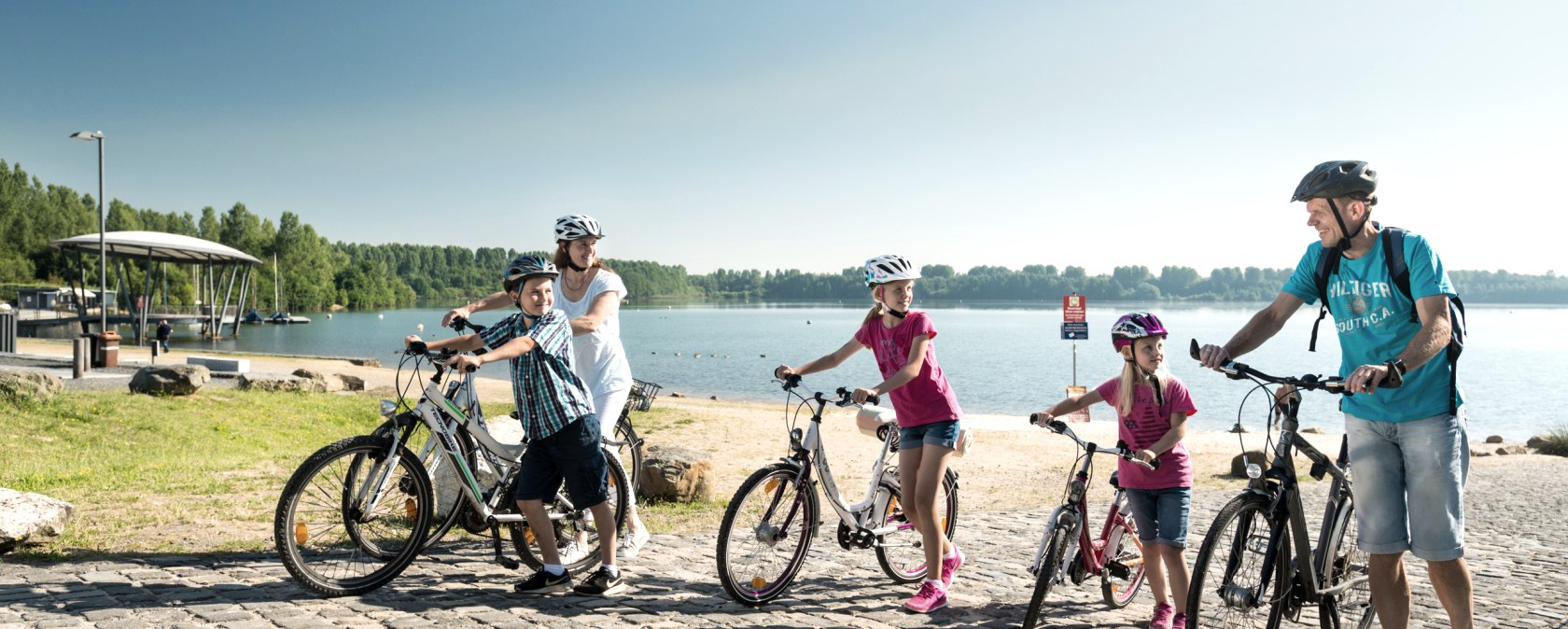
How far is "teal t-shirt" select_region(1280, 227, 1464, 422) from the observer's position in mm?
3559

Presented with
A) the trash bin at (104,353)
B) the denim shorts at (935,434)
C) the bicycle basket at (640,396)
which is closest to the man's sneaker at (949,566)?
the denim shorts at (935,434)

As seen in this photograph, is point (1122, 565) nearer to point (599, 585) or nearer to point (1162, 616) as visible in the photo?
point (1162, 616)

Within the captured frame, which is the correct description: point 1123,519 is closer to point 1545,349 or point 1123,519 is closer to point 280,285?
point 1545,349

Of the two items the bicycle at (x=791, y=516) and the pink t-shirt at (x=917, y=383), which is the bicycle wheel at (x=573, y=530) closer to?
the bicycle at (x=791, y=516)

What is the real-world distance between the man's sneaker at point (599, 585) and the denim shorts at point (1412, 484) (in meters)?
3.59

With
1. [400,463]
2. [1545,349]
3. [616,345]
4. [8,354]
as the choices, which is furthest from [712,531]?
[1545,349]

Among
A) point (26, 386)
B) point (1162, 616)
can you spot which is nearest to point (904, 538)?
point (1162, 616)

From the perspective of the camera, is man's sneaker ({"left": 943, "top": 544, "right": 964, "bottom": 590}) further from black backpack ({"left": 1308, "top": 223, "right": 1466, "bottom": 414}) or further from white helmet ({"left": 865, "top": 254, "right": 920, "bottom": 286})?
black backpack ({"left": 1308, "top": 223, "right": 1466, "bottom": 414})

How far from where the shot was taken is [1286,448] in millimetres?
3732

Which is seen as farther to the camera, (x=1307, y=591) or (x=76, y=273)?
(x=76, y=273)

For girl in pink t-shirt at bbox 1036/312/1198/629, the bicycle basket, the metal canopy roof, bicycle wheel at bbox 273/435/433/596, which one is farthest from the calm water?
bicycle wheel at bbox 273/435/433/596

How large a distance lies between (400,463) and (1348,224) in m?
4.65

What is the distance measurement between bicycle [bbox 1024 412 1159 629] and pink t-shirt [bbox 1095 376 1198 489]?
83mm

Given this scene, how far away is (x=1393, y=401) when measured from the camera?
3.64 metres
